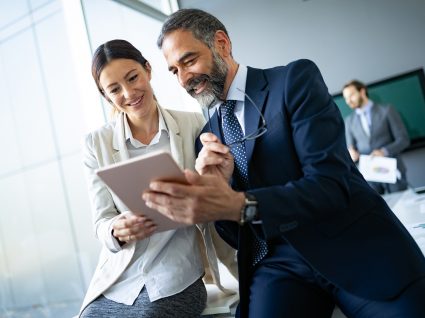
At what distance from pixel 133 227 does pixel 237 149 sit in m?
0.45

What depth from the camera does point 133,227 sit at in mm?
1355

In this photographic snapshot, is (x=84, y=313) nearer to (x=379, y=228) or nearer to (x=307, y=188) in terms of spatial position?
(x=307, y=188)

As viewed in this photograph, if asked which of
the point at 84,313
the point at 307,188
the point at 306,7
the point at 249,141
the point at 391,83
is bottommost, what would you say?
the point at 84,313

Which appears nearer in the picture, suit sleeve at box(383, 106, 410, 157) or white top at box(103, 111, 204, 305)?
white top at box(103, 111, 204, 305)

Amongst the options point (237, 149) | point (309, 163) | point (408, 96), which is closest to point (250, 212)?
point (309, 163)

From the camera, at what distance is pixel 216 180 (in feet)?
3.52

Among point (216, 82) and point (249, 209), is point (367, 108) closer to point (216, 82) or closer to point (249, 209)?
point (216, 82)

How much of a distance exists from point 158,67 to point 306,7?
7.73ft

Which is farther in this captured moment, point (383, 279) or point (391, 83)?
point (391, 83)

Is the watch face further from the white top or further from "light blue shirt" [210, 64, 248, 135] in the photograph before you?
the white top

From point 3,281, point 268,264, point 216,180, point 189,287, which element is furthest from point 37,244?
point 216,180

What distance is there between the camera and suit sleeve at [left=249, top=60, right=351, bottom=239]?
1137 mm

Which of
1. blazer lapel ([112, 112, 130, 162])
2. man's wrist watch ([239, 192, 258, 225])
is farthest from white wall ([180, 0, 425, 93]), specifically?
man's wrist watch ([239, 192, 258, 225])

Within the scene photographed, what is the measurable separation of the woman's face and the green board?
4.40 meters
